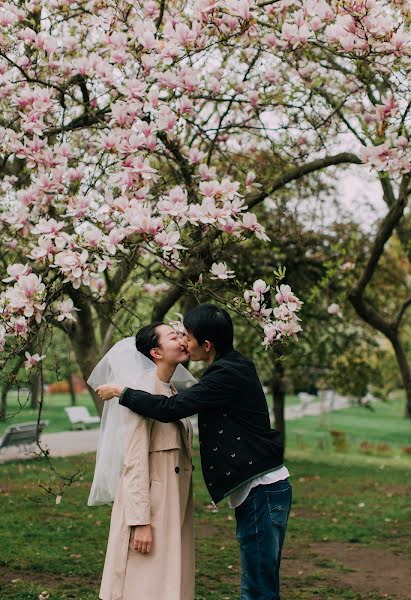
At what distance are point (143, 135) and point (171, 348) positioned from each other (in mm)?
1162

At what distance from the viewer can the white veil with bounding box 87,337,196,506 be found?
400cm

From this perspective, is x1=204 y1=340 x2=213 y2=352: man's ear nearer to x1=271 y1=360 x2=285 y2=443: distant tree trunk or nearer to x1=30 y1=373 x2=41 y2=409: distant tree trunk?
x1=30 y1=373 x2=41 y2=409: distant tree trunk

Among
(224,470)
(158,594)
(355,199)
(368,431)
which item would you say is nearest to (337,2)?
(224,470)

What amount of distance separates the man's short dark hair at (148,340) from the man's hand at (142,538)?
2.60 feet

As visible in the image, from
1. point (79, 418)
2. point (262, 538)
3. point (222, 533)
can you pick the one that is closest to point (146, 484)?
point (262, 538)

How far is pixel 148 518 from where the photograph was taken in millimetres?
3795

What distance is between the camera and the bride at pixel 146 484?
151 inches

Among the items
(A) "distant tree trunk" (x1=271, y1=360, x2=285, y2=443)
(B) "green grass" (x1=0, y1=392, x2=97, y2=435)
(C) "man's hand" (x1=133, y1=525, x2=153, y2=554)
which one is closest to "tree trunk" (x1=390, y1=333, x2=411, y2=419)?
(C) "man's hand" (x1=133, y1=525, x2=153, y2=554)

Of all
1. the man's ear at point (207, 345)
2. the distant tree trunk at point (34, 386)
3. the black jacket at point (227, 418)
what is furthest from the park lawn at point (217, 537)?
the man's ear at point (207, 345)

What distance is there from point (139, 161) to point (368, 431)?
26284mm

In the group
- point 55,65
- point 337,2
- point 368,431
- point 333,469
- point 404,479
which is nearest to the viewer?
point 337,2

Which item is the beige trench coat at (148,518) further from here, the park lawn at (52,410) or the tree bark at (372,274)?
the park lawn at (52,410)

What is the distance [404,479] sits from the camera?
14.5 metres

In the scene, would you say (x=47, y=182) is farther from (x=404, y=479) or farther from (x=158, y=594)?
(x=404, y=479)
